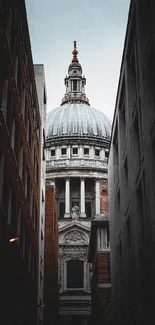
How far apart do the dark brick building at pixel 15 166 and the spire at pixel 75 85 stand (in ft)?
267

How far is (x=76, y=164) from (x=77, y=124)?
1039 centimetres

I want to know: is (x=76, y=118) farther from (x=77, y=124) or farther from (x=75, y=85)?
(x=75, y=85)

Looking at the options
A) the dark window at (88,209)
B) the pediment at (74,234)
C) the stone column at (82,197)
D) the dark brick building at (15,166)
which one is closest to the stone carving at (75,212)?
the stone column at (82,197)

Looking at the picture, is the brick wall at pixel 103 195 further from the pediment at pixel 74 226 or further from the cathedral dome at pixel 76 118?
the cathedral dome at pixel 76 118

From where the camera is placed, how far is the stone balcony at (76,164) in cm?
9651

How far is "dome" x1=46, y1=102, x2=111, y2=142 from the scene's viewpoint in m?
103

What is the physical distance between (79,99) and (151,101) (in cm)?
9548

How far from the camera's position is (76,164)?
97688mm

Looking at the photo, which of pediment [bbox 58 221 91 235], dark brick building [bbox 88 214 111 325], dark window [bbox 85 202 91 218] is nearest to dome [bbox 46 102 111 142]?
dark window [bbox 85 202 91 218]

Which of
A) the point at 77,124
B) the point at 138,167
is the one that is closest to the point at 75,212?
the point at 77,124

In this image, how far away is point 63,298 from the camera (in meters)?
78.6

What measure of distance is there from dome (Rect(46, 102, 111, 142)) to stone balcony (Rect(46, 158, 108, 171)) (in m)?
5.43

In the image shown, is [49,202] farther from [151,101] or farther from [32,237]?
[151,101]

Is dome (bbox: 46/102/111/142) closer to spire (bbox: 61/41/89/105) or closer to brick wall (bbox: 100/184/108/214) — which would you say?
spire (bbox: 61/41/89/105)
